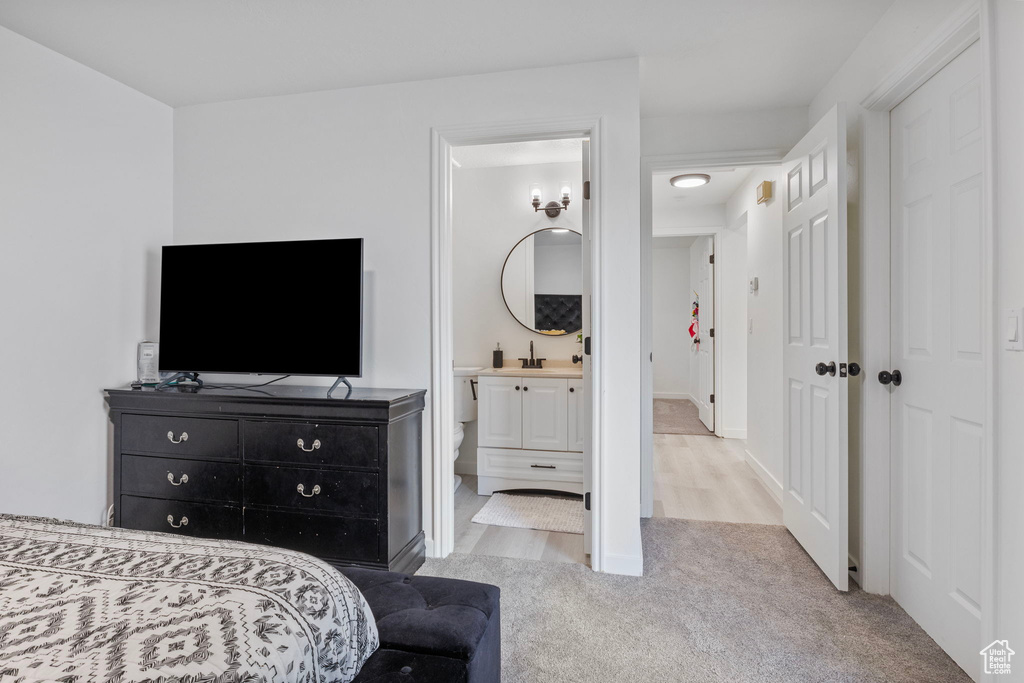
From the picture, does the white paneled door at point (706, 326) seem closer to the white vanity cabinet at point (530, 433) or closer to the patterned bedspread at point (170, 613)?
the white vanity cabinet at point (530, 433)

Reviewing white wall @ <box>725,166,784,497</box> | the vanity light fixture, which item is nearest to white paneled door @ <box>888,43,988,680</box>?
white wall @ <box>725,166,784,497</box>

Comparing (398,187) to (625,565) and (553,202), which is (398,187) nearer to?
(553,202)

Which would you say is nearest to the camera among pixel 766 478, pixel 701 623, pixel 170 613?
pixel 170 613

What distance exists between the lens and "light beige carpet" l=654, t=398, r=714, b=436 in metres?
5.66

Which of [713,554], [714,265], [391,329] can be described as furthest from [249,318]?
[714,265]

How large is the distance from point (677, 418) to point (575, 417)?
352cm

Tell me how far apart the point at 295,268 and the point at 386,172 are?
0.67 metres

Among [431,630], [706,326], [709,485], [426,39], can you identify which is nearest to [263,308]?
[426,39]

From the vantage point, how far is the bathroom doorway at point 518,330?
133 inches

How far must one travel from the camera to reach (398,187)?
8.41 ft

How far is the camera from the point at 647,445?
310 centimetres

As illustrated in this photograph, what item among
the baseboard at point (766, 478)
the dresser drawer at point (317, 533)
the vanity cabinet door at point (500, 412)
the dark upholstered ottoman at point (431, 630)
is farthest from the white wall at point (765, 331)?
the dark upholstered ottoman at point (431, 630)

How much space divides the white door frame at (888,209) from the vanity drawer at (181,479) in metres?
2.69

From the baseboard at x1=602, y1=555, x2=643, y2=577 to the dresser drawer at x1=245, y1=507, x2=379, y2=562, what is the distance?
1.05 m
